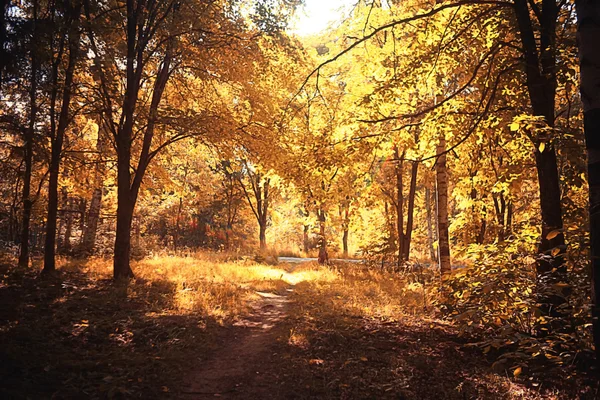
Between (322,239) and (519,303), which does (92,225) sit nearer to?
(322,239)

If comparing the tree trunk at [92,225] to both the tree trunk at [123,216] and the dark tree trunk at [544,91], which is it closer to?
the tree trunk at [123,216]

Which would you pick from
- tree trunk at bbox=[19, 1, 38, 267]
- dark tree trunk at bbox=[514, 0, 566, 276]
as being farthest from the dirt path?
tree trunk at bbox=[19, 1, 38, 267]

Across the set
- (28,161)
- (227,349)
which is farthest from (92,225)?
(227,349)

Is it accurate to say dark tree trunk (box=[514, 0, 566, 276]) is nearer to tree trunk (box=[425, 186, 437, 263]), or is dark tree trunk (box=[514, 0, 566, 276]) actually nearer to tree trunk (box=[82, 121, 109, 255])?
tree trunk (box=[82, 121, 109, 255])

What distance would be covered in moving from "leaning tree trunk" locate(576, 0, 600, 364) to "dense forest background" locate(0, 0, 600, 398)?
0.01 metres

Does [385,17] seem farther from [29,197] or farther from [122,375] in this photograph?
[29,197]

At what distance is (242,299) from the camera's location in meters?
10.0

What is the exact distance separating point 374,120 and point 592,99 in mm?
3914

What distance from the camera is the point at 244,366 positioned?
17.7ft

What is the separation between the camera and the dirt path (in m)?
4.50

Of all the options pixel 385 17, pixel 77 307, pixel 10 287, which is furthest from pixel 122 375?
pixel 385 17

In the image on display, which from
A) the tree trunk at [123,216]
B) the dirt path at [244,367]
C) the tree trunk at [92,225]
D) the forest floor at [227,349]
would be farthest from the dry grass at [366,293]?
the tree trunk at [92,225]

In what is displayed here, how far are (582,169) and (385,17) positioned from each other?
606 centimetres

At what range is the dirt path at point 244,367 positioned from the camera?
4.50 m
